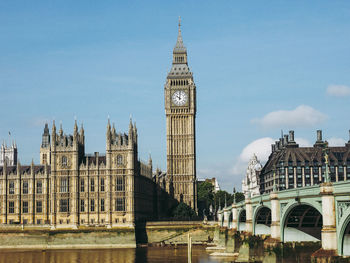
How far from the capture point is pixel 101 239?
5674 inches

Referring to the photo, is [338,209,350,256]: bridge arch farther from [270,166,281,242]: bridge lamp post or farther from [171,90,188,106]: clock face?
[171,90,188,106]: clock face

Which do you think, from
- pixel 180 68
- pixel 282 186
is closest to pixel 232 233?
pixel 282 186

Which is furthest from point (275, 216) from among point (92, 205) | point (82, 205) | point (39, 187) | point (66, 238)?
point (39, 187)

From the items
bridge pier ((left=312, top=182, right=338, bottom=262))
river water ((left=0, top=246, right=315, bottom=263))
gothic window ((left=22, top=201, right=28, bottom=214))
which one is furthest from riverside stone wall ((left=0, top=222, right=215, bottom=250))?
bridge pier ((left=312, top=182, right=338, bottom=262))

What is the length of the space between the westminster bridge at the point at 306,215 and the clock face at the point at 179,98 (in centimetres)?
6629

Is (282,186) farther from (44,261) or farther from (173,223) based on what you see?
(44,261)

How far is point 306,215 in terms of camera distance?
80.5 metres

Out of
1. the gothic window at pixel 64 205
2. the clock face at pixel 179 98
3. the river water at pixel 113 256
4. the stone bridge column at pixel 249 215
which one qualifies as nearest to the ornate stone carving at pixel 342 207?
the river water at pixel 113 256

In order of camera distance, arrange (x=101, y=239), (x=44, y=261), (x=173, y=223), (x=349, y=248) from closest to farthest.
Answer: (x=349, y=248)
(x=44, y=261)
(x=101, y=239)
(x=173, y=223)

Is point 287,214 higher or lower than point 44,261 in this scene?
higher

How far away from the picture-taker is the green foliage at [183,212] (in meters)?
173

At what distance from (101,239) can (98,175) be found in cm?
1494

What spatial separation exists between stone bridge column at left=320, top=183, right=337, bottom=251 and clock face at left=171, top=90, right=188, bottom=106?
134 metres

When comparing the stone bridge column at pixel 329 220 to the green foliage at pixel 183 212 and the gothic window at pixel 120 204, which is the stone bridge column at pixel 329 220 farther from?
the green foliage at pixel 183 212
